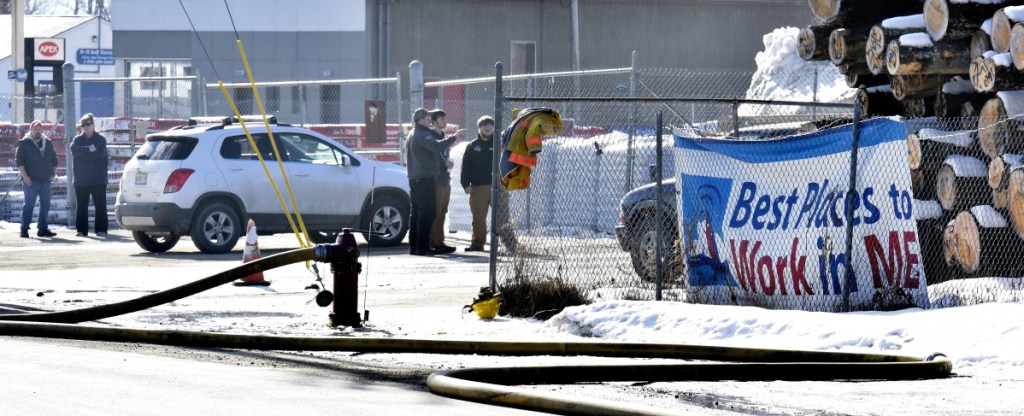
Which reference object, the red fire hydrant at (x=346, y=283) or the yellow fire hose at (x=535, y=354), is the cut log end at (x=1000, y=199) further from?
the red fire hydrant at (x=346, y=283)

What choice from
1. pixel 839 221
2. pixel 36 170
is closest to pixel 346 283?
pixel 839 221

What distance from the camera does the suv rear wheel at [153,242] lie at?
63.9ft

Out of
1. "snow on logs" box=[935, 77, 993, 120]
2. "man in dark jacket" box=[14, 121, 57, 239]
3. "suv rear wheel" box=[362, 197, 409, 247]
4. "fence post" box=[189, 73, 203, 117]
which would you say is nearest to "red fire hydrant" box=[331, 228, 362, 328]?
"snow on logs" box=[935, 77, 993, 120]

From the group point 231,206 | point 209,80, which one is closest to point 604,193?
point 231,206

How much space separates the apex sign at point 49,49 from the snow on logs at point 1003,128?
3685cm

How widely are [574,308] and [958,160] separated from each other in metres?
3.57

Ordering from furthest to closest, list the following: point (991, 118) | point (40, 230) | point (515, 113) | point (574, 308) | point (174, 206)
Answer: point (40, 230), point (174, 206), point (515, 113), point (991, 118), point (574, 308)

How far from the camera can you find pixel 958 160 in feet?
41.5

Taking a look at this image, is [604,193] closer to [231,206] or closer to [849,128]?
[231,206]

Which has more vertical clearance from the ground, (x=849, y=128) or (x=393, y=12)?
(x=393, y=12)

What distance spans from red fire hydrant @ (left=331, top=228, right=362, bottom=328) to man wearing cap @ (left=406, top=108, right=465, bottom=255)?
24.1ft

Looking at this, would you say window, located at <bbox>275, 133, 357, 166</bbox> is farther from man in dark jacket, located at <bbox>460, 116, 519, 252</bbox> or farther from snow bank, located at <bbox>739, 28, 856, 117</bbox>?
snow bank, located at <bbox>739, 28, 856, 117</bbox>

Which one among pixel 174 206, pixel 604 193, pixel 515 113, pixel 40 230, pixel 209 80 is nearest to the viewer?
pixel 515 113

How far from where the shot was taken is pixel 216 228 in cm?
1908
